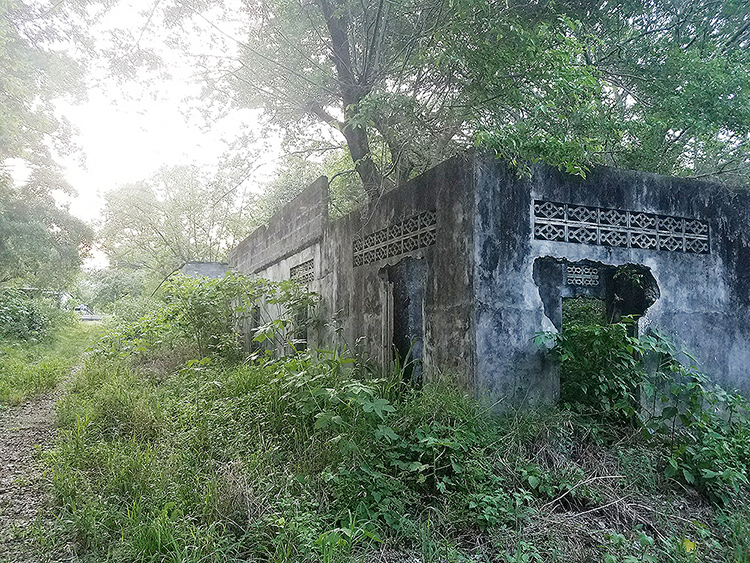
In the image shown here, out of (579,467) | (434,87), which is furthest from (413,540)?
(434,87)

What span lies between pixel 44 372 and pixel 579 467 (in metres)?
Answer: 8.06

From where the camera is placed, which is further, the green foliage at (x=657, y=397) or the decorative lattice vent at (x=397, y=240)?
the decorative lattice vent at (x=397, y=240)

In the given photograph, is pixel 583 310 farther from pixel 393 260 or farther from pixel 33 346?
pixel 33 346

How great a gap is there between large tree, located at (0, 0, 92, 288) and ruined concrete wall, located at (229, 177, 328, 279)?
4520 millimetres

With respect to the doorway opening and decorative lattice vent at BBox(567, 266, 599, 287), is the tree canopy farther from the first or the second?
decorative lattice vent at BBox(567, 266, 599, 287)

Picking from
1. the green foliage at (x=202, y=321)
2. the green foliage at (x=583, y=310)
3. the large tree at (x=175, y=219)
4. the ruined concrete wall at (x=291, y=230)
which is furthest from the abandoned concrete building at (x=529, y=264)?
the large tree at (x=175, y=219)

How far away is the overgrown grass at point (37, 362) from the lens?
7.30 m

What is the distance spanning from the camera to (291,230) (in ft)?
28.3

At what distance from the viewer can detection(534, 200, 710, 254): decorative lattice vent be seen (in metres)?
4.61

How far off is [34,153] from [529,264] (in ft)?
46.7

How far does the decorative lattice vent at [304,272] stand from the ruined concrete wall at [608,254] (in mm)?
3499

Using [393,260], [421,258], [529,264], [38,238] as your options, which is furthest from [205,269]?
[529,264]

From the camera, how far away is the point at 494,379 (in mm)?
4242

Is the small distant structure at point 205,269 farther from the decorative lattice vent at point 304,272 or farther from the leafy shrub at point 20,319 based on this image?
the decorative lattice vent at point 304,272
